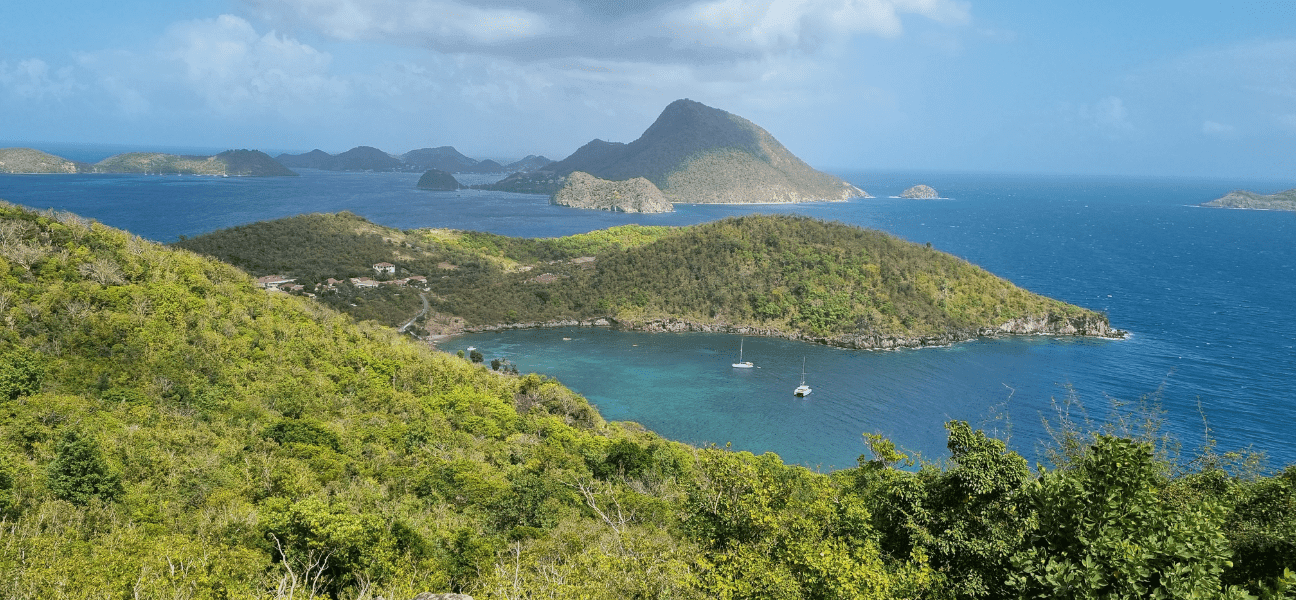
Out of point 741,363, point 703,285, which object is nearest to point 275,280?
point 703,285

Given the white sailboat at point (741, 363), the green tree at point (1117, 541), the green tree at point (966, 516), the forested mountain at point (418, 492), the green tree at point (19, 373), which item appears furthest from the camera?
the white sailboat at point (741, 363)

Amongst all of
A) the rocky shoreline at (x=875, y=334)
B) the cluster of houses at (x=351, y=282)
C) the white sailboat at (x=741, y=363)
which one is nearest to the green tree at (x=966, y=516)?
the white sailboat at (x=741, y=363)

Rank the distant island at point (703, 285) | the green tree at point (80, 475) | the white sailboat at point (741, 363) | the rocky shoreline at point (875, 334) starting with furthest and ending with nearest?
the distant island at point (703, 285)
the rocky shoreline at point (875, 334)
the white sailboat at point (741, 363)
the green tree at point (80, 475)

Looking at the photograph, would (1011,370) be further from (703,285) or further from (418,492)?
(418,492)

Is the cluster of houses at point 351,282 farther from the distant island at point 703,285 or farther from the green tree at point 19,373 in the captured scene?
the green tree at point 19,373

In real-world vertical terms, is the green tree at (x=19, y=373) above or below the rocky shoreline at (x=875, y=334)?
above

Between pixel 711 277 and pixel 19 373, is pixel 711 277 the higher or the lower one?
the lower one
